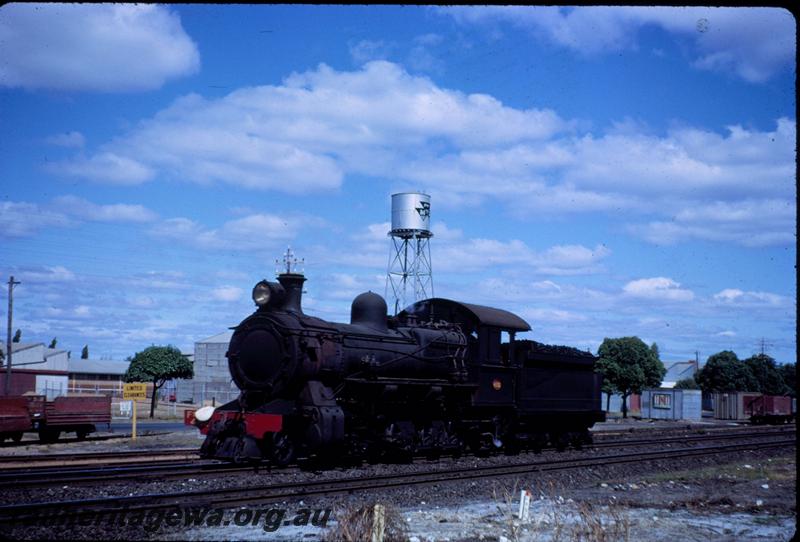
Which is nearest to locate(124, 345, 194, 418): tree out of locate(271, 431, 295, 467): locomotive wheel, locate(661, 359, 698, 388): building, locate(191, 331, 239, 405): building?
locate(191, 331, 239, 405): building

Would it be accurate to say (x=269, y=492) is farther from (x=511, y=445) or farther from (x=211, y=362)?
(x=211, y=362)

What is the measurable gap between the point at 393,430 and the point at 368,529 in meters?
9.64

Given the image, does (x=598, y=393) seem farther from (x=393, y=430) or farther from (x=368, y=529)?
(x=368, y=529)

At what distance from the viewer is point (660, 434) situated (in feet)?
112

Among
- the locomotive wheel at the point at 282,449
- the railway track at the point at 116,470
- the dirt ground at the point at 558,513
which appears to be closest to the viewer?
the dirt ground at the point at 558,513

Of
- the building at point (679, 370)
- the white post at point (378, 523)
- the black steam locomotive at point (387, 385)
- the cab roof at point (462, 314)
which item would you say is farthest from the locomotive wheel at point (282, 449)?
the building at point (679, 370)

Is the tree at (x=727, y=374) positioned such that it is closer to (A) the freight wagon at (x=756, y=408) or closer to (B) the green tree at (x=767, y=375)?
(B) the green tree at (x=767, y=375)

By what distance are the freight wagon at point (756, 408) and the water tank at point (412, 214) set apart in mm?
27901

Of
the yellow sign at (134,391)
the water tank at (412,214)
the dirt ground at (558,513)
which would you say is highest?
the water tank at (412,214)

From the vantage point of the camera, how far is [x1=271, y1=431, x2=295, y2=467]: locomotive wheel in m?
15.7

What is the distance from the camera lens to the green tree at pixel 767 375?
3002 inches

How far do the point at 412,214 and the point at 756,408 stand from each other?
29.7 metres

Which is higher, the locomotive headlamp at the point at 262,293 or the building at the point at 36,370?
the locomotive headlamp at the point at 262,293

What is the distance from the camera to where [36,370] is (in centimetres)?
6806
